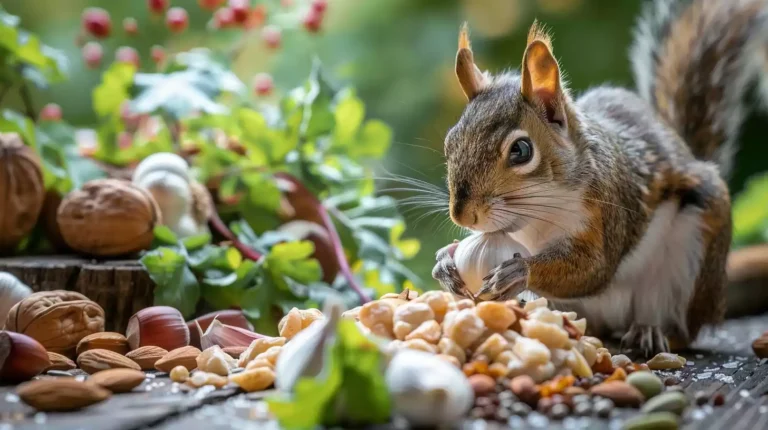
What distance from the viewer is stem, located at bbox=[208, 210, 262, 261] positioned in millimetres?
1442

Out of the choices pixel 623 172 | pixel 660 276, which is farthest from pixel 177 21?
pixel 660 276

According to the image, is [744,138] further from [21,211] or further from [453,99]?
[21,211]

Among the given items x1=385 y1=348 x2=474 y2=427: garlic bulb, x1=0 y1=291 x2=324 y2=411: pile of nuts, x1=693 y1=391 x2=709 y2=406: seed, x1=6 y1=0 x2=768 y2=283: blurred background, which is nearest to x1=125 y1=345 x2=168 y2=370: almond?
x1=0 y1=291 x2=324 y2=411: pile of nuts

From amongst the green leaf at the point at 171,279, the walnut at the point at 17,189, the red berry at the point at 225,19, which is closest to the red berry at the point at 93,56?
the red berry at the point at 225,19

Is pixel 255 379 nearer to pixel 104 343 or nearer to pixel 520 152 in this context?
pixel 104 343

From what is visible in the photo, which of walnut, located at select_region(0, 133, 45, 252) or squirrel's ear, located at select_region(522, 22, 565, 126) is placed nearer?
squirrel's ear, located at select_region(522, 22, 565, 126)

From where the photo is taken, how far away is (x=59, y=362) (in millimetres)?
1071

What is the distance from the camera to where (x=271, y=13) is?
1882 millimetres

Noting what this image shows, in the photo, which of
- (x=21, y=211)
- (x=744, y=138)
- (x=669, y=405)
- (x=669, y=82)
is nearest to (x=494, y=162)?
(x=669, y=405)

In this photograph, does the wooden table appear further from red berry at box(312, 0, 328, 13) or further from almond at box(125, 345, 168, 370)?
red berry at box(312, 0, 328, 13)

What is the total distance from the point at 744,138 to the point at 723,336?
49.2 inches

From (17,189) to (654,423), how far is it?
1.07m

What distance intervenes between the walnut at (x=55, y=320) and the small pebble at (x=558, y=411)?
0.66m

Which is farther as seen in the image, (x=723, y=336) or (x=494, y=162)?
(x=723, y=336)
